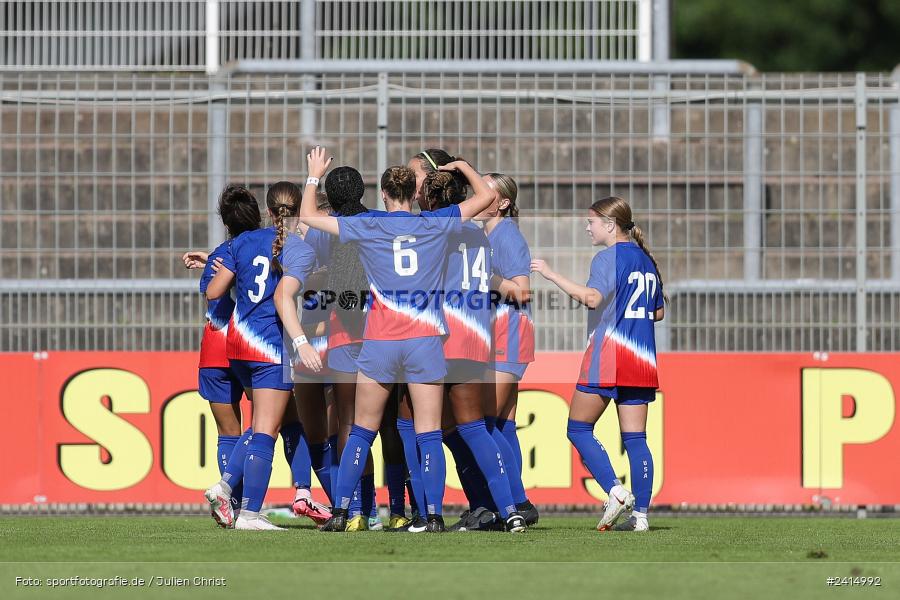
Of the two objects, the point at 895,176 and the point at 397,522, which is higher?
the point at 895,176

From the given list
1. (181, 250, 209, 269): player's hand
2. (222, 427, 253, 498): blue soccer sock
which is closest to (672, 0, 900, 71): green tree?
(181, 250, 209, 269): player's hand

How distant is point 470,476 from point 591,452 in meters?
0.69

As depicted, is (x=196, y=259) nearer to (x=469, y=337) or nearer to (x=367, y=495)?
(x=367, y=495)

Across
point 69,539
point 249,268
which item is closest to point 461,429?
point 249,268

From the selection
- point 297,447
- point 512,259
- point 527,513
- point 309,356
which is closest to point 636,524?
point 527,513

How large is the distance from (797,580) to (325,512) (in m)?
3.15

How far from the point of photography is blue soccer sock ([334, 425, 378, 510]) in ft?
25.7

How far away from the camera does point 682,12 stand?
35250 millimetres

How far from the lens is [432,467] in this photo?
7.89 meters

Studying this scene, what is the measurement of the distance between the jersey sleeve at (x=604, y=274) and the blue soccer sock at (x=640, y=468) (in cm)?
80

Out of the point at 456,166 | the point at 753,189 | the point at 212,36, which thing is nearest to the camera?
the point at 456,166

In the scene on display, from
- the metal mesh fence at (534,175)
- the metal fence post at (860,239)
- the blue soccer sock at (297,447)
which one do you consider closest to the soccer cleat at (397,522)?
the blue soccer sock at (297,447)

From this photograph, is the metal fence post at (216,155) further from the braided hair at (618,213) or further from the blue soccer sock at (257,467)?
the braided hair at (618,213)

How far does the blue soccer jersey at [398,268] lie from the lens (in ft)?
25.6
